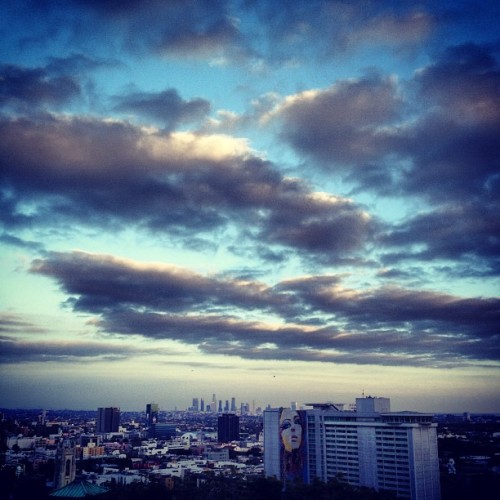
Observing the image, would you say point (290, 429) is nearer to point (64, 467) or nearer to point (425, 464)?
point (425, 464)

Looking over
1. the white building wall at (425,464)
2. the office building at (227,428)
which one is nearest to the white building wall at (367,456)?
the white building wall at (425,464)

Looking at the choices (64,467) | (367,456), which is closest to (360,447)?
(367,456)

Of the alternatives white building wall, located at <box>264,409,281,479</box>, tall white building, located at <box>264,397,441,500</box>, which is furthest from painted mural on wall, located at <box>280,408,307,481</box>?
white building wall, located at <box>264,409,281,479</box>

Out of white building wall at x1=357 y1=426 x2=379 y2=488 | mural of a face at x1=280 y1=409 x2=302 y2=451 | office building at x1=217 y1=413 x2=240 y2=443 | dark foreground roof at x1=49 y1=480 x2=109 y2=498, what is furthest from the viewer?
office building at x1=217 y1=413 x2=240 y2=443

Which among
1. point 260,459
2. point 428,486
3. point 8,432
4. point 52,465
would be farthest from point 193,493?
point 8,432

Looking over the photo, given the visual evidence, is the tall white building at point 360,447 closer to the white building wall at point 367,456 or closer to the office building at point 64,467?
the white building wall at point 367,456

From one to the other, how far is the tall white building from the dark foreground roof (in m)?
24.0

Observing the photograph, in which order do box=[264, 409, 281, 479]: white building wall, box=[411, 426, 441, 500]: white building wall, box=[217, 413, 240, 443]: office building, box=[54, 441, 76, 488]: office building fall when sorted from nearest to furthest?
box=[411, 426, 441, 500]: white building wall, box=[264, 409, 281, 479]: white building wall, box=[54, 441, 76, 488]: office building, box=[217, 413, 240, 443]: office building

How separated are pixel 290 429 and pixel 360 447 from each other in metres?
10.1

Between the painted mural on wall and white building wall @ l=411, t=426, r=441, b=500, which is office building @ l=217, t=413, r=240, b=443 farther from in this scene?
white building wall @ l=411, t=426, r=441, b=500

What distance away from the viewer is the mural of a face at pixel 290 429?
7550cm

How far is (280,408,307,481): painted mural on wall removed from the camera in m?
74.4

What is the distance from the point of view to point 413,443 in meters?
64.5

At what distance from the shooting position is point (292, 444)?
75500mm
